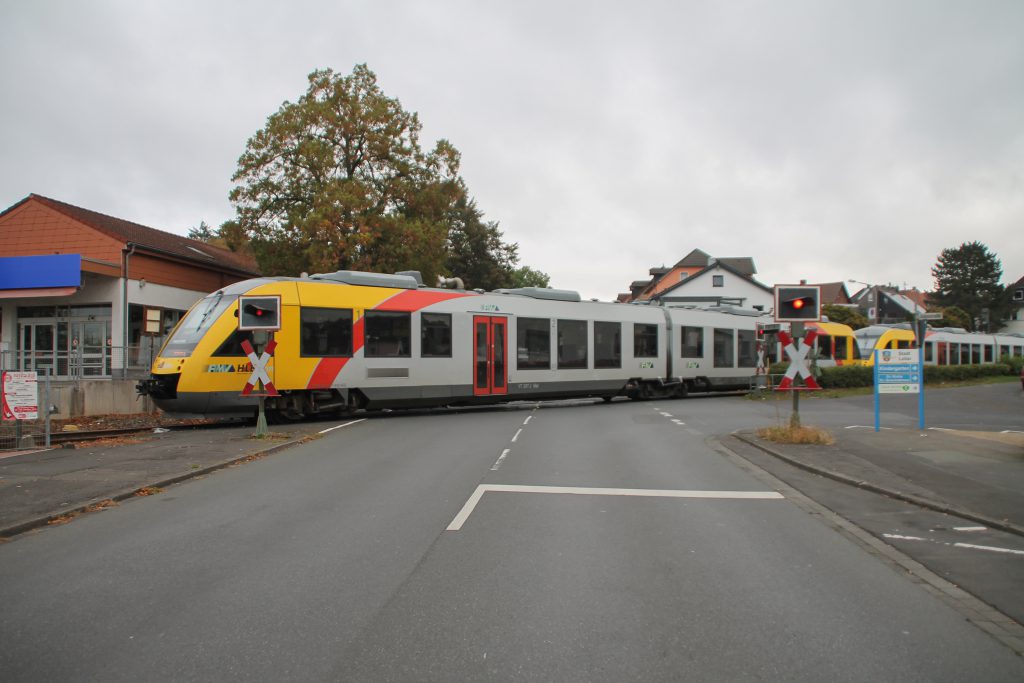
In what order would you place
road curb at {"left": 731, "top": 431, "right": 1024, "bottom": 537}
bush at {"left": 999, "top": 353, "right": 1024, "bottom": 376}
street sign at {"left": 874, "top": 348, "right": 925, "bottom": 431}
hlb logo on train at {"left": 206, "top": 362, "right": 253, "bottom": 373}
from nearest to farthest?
1. road curb at {"left": 731, "top": 431, "right": 1024, "bottom": 537}
2. street sign at {"left": 874, "top": 348, "right": 925, "bottom": 431}
3. hlb logo on train at {"left": 206, "top": 362, "right": 253, "bottom": 373}
4. bush at {"left": 999, "top": 353, "right": 1024, "bottom": 376}

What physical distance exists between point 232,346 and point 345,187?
43.1ft

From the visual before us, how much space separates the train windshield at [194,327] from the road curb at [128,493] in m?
4.34

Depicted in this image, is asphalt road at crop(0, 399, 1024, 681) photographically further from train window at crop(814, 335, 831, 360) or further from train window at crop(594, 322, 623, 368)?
train window at crop(814, 335, 831, 360)

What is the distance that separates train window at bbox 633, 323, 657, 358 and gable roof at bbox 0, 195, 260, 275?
19270 millimetres

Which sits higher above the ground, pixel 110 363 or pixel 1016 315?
pixel 1016 315

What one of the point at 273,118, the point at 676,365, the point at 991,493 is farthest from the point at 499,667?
the point at 273,118

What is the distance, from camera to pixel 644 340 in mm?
24953

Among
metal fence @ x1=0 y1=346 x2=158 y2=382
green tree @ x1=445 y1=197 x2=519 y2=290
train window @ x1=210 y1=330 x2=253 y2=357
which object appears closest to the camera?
train window @ x1=210 y1=330 x2=253 y2=357

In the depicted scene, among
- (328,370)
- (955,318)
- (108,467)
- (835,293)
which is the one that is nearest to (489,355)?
(328,370)

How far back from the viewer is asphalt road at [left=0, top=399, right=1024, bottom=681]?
12.2 feet

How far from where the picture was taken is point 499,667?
3.63m

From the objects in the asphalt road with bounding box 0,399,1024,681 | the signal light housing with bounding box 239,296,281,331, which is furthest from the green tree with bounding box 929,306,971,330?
the asphalt road with bounding box 0,399,1024,681

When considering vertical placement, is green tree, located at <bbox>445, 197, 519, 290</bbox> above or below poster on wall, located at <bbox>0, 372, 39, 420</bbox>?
above

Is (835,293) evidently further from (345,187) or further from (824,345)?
(345,187)
